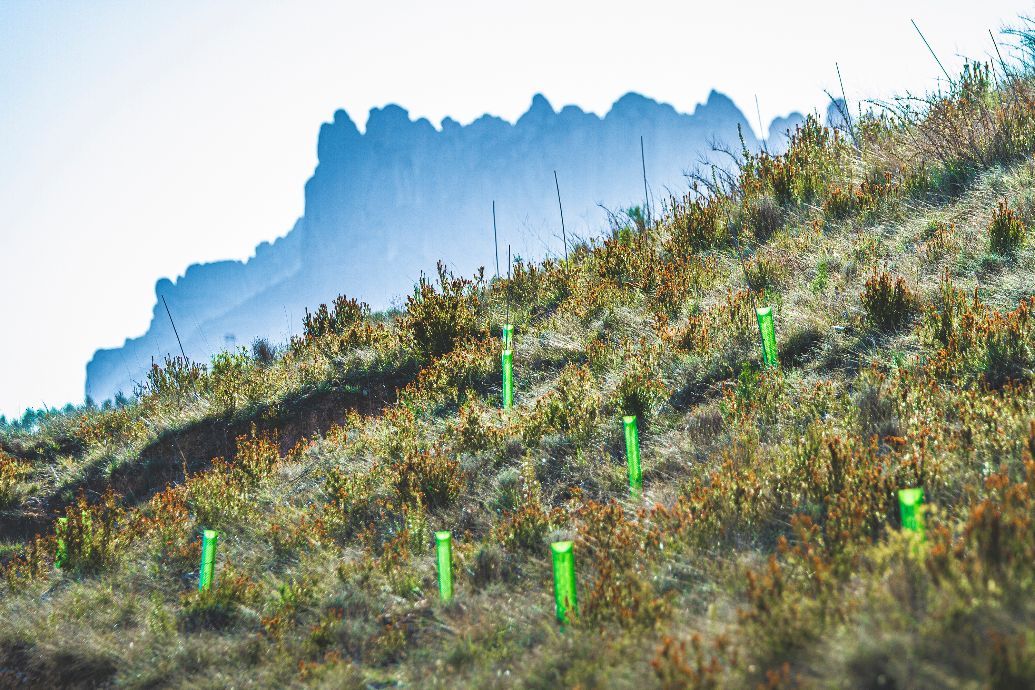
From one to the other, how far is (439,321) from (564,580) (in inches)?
196

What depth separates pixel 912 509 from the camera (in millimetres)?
2652

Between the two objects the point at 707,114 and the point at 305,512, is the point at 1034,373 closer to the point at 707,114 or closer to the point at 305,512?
the point at 305,512

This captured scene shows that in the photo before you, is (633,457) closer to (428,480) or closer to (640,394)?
(640,394)

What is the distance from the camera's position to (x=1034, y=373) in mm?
3887

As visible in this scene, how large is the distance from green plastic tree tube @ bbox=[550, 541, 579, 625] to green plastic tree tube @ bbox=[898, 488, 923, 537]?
147cm

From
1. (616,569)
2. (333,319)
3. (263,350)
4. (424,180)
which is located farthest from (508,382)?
(424,180)

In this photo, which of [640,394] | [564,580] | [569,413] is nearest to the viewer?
[564,580]

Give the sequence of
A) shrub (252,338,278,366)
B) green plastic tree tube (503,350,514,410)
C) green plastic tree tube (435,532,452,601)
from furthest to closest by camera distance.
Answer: shrub (252,338,278,366), green plastic tree tube (503,350,514,410), green plastic tree tube (435,532,452,601)

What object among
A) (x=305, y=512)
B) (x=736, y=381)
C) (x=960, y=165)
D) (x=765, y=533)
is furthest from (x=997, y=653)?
(x=960, y=165)

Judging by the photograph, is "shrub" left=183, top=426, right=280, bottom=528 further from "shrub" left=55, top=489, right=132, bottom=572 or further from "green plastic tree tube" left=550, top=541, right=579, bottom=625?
"green plastic tree tube" left=550, top=541, right=579, bottom=625

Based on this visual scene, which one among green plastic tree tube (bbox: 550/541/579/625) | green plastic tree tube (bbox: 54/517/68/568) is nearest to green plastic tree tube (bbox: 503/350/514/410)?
→ green plastic tree tube (bbox: 550/541/579/625)

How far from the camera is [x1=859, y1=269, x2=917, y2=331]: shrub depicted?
5094 millimetres

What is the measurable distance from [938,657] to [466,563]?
2636 mm

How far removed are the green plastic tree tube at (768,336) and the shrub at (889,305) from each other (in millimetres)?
847
